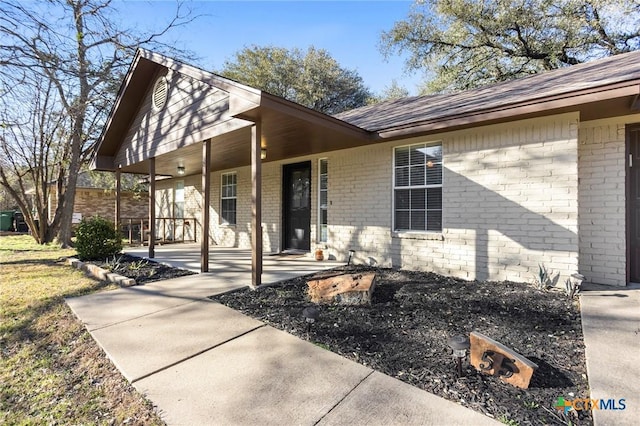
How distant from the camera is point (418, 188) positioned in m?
6.08

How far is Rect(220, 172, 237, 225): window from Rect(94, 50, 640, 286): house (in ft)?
7.79

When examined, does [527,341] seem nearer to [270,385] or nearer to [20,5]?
[270,385]

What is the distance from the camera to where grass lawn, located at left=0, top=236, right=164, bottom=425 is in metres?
2.22

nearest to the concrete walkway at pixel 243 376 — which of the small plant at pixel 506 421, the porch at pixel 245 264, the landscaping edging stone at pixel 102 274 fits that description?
the small plant at pixel 506 421

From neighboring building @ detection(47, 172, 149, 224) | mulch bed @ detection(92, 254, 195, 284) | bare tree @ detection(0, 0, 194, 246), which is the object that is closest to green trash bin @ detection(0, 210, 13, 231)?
neighboring building @ detection(47, 172, 149, 224)

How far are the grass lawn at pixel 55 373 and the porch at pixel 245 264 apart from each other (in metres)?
2.17

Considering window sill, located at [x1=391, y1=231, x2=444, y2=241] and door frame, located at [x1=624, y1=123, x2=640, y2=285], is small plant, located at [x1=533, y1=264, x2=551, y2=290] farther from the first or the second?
window sill, located at [x1=391, y1=231, x2=444, y2=241]

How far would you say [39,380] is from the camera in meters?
2.67

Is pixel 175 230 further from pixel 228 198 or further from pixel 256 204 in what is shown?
pixel 256 204

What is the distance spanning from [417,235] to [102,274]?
5.77 m

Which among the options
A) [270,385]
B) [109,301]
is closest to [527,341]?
[270,385]

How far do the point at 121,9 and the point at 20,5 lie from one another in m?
3.19

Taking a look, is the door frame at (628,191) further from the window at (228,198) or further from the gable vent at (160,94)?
the window at (228,198)

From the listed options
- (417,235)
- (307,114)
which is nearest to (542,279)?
(417,235)
